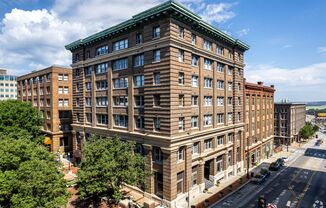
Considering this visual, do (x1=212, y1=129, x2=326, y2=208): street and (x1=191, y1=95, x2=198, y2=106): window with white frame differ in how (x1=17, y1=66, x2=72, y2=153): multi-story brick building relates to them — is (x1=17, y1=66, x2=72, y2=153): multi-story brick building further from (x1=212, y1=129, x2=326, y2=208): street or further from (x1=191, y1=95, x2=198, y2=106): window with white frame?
(x1=212, y1=129, x2=326, y2=208): street

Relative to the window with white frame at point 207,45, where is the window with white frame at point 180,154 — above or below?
below

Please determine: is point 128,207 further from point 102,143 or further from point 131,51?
point 131,51

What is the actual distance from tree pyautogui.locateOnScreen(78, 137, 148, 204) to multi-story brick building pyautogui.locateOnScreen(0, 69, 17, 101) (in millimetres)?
139081

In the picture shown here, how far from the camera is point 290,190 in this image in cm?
4134

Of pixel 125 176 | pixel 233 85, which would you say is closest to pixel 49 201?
pixel 125 176

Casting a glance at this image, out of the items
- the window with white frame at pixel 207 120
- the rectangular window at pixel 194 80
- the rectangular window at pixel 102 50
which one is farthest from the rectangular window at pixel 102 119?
the window with white frame at pixel 207 120

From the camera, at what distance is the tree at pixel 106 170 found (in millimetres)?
26641

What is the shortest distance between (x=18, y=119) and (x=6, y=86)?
110m

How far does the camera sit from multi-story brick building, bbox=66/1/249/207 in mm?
32000

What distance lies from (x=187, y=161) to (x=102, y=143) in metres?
13.3

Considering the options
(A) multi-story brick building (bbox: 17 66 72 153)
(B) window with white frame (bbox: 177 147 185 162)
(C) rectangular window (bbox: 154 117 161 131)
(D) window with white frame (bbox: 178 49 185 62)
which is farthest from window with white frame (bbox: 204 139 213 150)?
(A) multi-story brick building (bbox: 17 66 72 153)

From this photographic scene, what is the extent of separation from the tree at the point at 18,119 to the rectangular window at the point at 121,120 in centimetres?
1928

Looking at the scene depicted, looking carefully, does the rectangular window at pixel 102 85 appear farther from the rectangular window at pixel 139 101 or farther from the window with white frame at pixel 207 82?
the window with white frame at pixel 207 82

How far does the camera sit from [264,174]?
158ft
